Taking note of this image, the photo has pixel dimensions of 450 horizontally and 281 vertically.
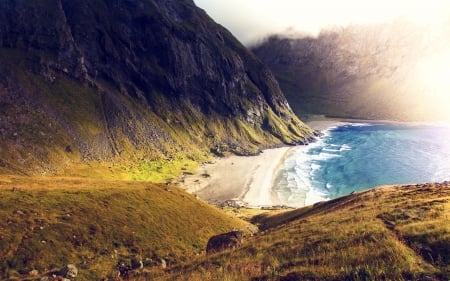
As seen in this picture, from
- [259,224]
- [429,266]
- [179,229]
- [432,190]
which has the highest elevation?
[429,266]

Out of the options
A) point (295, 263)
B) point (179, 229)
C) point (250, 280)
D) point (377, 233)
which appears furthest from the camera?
point (179, 229)

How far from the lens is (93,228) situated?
2295 inches

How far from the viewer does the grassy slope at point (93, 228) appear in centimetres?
4919

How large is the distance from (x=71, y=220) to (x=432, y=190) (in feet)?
177

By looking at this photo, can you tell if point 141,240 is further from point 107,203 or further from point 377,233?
point 377,233

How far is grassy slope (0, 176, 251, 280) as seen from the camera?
4919cm

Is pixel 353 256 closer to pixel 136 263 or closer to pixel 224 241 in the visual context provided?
pixel 224 241

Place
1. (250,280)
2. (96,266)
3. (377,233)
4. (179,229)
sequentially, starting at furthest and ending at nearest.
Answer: (179,229), (96,266), (377,233), (250,280)

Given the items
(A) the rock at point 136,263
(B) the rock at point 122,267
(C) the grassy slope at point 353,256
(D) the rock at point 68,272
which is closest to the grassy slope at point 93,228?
(B) the rock at point 122,267

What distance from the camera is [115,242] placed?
56.8 m

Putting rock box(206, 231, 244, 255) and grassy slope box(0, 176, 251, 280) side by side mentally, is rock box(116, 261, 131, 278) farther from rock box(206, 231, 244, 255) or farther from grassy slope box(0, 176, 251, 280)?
rock box(206, 231, 244, 255)

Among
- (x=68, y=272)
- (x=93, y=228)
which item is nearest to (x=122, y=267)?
(x=68, y=272)

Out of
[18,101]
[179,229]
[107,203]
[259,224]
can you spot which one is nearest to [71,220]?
[107,203]

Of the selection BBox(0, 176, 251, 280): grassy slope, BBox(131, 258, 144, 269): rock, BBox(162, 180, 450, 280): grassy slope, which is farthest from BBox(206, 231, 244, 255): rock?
BBox(131, 258, 144, 269): rock
